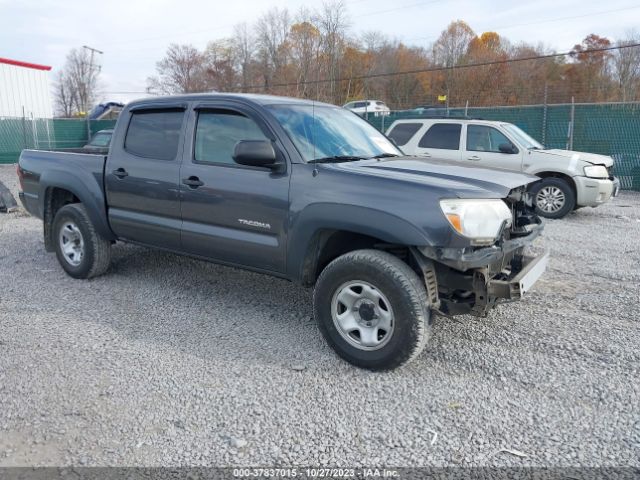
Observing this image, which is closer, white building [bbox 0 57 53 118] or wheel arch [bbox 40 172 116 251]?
wheel arch [bbox 40 172 116 251]

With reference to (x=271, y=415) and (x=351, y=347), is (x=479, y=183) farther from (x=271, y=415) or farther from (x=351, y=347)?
(x=271, y=415)

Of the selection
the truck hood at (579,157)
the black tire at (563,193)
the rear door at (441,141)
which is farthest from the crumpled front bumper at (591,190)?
the rear door at (441,141)

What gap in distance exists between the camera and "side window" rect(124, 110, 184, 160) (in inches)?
185

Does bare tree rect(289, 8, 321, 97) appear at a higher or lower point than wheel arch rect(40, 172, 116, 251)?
higher

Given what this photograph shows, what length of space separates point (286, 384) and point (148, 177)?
7.81 ft

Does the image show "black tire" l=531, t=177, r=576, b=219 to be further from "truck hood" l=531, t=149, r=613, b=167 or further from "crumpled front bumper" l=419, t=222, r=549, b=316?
"crumpled front bumper" l=419, t=222, r=549, b=316

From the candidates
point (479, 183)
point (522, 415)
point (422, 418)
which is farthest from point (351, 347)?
point (479, 183)

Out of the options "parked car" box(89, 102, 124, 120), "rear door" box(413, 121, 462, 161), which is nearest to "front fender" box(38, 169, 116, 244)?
"rear door" box(413, 121, 462, 161)

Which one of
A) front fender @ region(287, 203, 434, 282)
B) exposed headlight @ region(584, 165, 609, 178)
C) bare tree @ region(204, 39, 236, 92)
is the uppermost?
bare tree @ region(204, 39, 236, 92)

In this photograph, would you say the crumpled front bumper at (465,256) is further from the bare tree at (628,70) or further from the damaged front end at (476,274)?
the bare tree at (628,70)

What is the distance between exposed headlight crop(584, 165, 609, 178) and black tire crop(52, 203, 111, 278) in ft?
26.2

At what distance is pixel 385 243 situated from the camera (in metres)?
3.77

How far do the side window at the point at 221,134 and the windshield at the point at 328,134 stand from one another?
0.83 ft

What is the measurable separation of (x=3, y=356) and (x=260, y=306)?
6.66 feet
